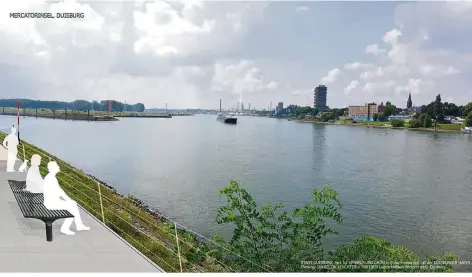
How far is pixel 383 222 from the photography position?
1468cm

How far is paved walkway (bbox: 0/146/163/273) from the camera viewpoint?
4.66 meters

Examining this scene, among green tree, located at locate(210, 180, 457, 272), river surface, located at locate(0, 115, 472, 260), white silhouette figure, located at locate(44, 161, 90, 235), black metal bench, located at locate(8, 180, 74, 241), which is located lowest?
river surface, located at locate(0, 115, 472, 260)

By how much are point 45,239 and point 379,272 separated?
14.5ft

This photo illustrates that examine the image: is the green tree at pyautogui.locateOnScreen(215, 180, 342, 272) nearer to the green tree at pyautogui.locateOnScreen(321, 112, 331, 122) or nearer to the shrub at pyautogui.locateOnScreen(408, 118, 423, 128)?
the shrub at pyautogui.locateOnScreen(408, 118, 423, 128)

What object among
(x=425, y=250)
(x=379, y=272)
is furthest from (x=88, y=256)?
(x=425, y=250)

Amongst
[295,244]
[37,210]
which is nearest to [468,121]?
[295,244]

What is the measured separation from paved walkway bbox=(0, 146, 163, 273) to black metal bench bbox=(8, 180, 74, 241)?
24cm

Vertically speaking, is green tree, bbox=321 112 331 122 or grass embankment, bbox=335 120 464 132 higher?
green tree, bbox=321 112 331 122

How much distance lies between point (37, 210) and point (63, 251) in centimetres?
94

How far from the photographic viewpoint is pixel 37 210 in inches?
222

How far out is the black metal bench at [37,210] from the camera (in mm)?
5336

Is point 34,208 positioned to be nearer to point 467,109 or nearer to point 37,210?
point 37,210

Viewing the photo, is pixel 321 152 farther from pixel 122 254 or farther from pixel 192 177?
pixel 122 254

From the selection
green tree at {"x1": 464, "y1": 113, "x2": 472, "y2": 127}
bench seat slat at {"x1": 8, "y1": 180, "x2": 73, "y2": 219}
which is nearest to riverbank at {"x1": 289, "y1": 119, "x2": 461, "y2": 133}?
green tree at {"x1": 464, "y1": 113, "x2": 472, "y2": 127}
